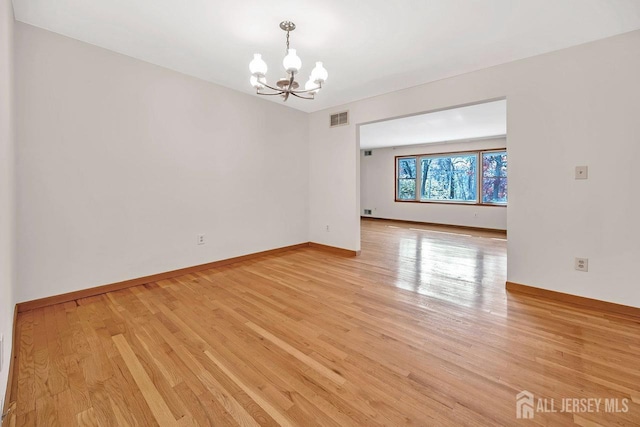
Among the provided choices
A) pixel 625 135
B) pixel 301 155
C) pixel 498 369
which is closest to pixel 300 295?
pixel 498 369

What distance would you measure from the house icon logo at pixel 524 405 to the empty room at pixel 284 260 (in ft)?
0.04

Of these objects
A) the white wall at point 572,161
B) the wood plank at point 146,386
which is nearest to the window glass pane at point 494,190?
the white wall at point 572,161

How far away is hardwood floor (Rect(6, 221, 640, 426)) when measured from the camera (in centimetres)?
135

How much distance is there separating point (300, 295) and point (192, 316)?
3.33 ft

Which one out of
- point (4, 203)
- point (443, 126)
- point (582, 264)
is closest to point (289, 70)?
point (4, 203)

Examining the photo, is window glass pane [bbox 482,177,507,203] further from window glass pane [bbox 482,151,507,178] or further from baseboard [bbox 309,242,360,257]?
baseboard [bbox 309,242,360,257]

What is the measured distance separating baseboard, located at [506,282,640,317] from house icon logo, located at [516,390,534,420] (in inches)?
70.3

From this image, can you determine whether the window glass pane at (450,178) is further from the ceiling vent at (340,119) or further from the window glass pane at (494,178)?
the ceiling vent at (340,119)

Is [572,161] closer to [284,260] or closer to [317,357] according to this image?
[317,357]

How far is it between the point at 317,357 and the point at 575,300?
2630 millimetres

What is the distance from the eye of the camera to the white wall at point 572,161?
2.41m

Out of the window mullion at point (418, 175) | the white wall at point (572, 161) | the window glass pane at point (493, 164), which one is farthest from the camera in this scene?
the window mullion at point (418, 175)
